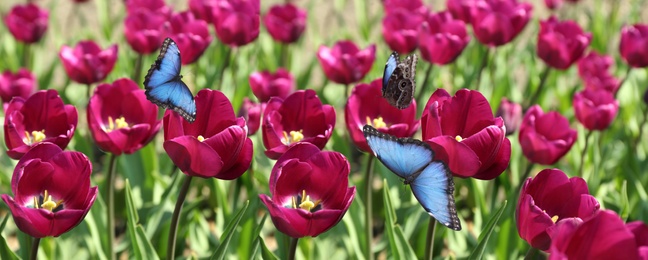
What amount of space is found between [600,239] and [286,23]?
9.32 ft

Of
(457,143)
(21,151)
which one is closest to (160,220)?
(21,151)

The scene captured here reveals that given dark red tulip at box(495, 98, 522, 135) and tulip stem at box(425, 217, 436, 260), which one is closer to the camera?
tulip stem at box(425, 217, 436, 260)

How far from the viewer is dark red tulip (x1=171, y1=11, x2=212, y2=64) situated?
348 centimetres

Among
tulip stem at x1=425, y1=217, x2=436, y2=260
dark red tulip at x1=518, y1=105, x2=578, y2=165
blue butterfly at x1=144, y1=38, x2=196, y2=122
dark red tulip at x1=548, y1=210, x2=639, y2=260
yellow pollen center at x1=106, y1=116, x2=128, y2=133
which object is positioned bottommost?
dark red tulip at x1=518, y1=105, x2=578, y2=165

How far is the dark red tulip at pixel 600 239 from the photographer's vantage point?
1521mm

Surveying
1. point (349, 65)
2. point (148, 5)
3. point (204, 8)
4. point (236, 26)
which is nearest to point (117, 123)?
point (349, 65)

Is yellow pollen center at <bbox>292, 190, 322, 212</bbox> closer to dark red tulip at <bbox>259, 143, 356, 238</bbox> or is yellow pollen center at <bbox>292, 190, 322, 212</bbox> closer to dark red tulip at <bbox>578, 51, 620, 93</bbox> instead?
dark red tulip at <bbox>259, 143, 356, 238</bbox>

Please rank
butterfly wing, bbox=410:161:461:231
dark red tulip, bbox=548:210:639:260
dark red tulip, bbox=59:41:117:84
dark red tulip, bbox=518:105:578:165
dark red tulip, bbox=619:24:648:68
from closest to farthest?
dark red tulip, bbox=548:210:639:260
butterfly wing, bbox=410:161:461:231
dark red tulip, bbox=518:105:578:165
dark red tulip, bbox=59:41:117:84
dark red tulip, bbox=619:24:648:68

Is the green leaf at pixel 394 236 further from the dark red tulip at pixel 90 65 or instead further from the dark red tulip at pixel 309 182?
the dark red tulip at pixel 90 65

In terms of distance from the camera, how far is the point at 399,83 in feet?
7.53

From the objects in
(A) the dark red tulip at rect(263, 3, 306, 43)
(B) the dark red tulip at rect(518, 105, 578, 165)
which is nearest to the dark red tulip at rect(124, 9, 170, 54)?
(A) the dark red tulip at rect(263, 3, 306, 43)

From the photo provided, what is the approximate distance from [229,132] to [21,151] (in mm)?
531

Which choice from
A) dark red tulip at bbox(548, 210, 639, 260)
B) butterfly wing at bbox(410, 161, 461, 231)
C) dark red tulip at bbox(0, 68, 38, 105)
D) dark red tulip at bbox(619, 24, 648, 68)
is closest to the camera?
dark red tulip at bbox(548, 210, 639, 260)

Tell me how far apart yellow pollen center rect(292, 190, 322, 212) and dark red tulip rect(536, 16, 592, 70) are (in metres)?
2.02
